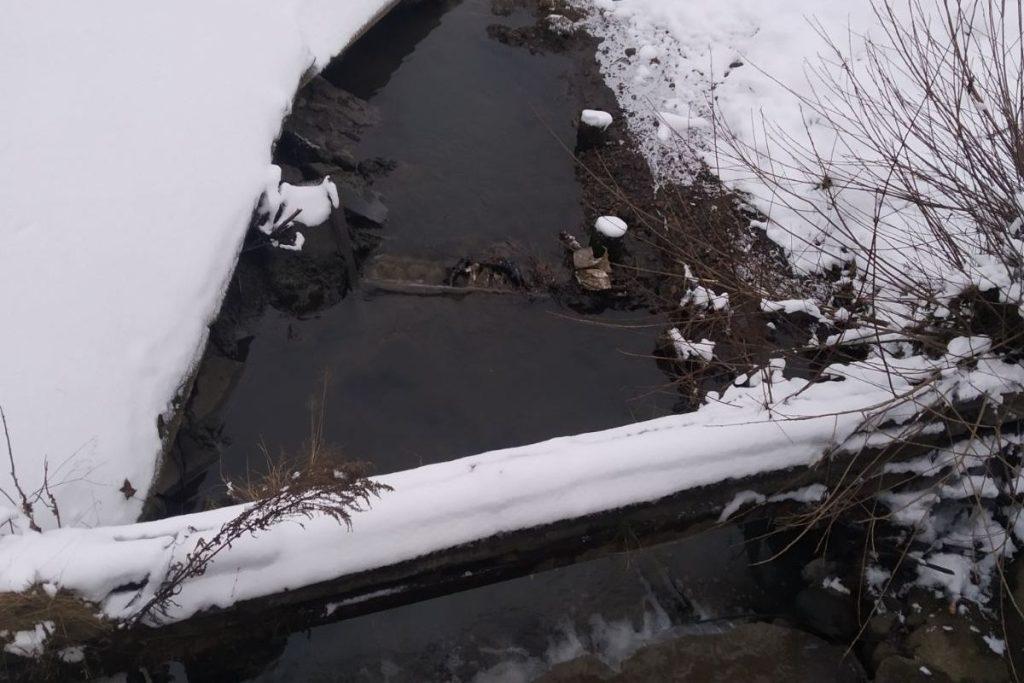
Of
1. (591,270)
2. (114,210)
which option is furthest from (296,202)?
(591,270)

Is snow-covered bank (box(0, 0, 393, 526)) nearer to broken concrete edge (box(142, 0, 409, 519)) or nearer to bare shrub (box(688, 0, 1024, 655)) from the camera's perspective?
broken concrete edge (box(142, 0, 409, 519))

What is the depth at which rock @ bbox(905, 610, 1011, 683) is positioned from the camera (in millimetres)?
4324

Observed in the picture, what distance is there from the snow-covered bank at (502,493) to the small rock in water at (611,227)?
6.92 feet

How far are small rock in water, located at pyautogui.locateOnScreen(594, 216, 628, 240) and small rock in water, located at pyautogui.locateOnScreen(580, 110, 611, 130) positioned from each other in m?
1.46

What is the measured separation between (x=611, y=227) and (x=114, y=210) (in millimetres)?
3939

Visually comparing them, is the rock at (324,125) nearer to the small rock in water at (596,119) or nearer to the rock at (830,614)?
the small rock in water at (596,119)

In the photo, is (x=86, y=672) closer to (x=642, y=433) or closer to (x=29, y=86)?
(x=642, y=433)

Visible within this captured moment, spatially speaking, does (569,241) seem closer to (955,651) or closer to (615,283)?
(615,283)

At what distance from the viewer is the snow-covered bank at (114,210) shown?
435cm

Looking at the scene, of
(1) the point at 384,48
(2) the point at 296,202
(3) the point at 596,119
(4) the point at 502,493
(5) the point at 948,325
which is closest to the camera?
(4) the point at 502,493

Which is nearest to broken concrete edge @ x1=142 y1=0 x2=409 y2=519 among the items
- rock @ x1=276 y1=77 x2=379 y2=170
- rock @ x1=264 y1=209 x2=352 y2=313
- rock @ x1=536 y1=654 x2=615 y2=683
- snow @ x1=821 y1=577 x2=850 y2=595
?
rock @ x1=264 y1=209 x2=352 y2=313

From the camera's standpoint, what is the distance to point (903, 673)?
4.38 m

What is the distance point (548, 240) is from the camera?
689 centimetres

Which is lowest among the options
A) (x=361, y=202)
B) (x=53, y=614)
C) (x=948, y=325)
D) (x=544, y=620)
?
(x=544, y=620)
